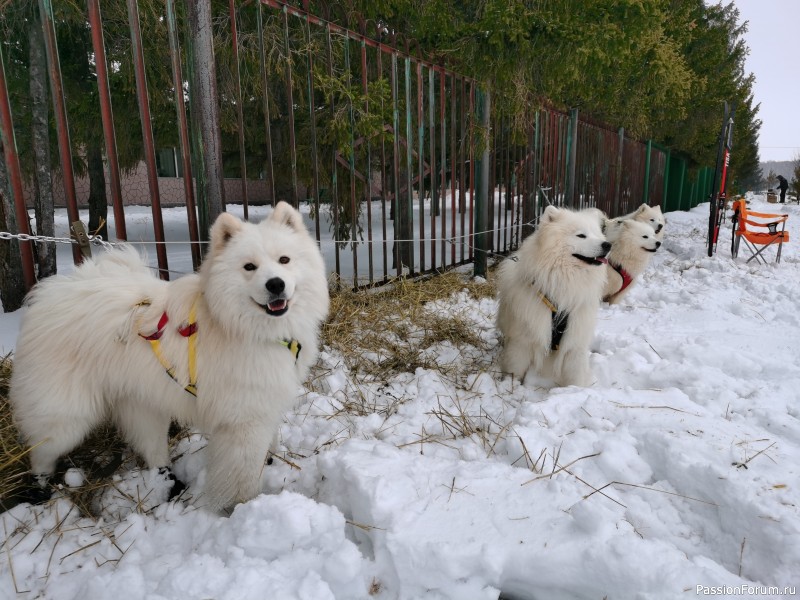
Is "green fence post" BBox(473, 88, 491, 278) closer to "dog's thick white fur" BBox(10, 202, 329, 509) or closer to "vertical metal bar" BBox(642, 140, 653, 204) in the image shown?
"dog's thick white fur" BBox(10, 202, 329, 509)

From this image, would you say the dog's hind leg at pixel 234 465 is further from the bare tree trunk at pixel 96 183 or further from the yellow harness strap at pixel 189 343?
the bare tree trunk at pixel 96 183

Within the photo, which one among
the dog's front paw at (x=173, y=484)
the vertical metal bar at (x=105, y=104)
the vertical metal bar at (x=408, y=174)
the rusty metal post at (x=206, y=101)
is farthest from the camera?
the vertical metal bar at (x=408, y=174)

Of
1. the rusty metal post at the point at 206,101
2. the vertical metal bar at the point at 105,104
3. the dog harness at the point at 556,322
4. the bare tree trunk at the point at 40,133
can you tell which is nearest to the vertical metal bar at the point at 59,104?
the vertical metal bar at the point at 105,104

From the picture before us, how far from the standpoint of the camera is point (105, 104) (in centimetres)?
297

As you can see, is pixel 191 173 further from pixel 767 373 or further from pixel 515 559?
pixel 767 373

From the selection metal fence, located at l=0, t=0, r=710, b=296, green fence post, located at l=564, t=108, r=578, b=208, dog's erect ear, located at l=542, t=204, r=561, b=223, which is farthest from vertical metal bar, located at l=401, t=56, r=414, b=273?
green fence post, located at l=564, t=108, r=578, b=208

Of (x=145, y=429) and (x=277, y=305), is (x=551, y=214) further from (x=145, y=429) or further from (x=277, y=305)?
(x=145, y=429)

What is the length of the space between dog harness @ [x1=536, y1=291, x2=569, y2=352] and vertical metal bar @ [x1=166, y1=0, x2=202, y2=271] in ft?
8.61

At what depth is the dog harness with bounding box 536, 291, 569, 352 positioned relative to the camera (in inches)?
131

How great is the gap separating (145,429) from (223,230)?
114 centimetres

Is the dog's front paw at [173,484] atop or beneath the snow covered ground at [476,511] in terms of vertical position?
beneath

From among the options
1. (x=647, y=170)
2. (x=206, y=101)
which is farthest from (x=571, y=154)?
(x=647, y=170)

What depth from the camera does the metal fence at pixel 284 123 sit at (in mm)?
3193

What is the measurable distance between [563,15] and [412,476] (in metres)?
5.48
